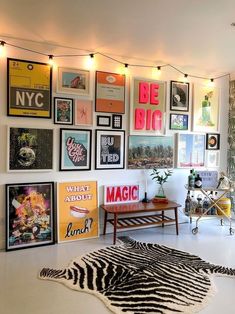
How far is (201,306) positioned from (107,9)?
2704 mm

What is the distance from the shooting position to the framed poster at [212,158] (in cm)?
488

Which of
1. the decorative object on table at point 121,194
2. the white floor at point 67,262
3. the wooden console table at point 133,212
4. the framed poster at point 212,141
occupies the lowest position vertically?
the white floor at point 67,262

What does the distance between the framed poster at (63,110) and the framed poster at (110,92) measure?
1.26 ft

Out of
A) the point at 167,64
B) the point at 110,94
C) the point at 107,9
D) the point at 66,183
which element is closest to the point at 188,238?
the point at 66,183

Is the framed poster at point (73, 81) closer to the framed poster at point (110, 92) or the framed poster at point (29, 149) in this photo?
the framed poster at point (110, 92)

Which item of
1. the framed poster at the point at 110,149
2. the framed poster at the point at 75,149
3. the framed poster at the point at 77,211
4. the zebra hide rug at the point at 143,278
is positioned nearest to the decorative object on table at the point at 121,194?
the framed poster at the point at 77,211

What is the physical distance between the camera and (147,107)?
429 centimetres

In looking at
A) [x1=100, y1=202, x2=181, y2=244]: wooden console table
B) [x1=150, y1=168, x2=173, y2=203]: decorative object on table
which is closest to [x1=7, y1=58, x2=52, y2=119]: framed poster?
[x1=100, y1=202, x2=181, y2=244]: wooden console table

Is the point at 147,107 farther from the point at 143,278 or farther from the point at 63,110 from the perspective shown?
the point at 143,278

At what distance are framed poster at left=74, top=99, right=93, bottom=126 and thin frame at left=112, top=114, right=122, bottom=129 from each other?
0.34 meters

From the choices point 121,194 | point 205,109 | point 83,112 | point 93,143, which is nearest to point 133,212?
point 121,194

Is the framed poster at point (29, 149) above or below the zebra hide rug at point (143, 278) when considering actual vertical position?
above

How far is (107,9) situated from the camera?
262 cm

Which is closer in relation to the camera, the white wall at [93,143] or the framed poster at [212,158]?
the white wall at [93,143]
